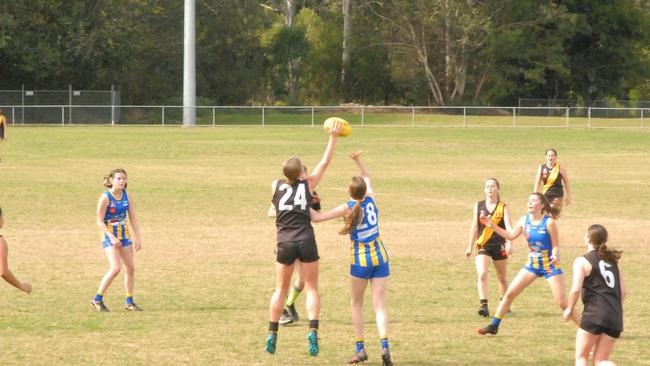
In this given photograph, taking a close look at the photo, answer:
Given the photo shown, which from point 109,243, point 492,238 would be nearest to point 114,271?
point 109,243

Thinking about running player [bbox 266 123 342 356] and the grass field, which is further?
the grass field

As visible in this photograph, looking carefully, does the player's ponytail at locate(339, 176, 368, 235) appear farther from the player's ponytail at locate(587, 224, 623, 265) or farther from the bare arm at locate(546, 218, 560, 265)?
the bare arm at locate(546, 218, 560, 265)

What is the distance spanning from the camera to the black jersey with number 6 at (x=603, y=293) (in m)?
8.48

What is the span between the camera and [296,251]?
32.7 feet

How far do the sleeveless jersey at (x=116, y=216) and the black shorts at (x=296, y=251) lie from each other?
3.16 meters

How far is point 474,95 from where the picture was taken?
81125 millimetres

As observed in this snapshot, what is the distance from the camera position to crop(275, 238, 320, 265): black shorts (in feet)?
32.6

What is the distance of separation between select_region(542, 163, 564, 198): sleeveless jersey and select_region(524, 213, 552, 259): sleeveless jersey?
8.90 m

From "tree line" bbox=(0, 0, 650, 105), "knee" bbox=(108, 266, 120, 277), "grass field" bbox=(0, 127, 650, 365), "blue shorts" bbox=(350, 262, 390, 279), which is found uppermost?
"tree line" bbox=(0, 0, 650, 105)

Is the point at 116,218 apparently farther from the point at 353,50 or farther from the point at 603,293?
the point at 353,50

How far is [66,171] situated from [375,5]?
53708 millimetres

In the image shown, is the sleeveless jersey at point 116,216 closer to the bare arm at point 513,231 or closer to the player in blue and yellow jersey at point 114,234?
the player in blue and yellow jersey at point 114,234

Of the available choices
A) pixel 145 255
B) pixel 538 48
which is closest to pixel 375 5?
pixel 538 48

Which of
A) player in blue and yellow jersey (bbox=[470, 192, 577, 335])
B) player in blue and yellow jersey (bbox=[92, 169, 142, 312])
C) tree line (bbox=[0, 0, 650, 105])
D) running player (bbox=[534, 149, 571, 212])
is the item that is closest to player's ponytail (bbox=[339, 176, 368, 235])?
player in blue and yellow jersey (bbox=[470, 192, 577, 335])
